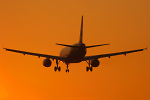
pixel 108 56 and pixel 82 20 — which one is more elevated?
pixel 82 20

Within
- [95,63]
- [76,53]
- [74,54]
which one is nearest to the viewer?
[76,53]

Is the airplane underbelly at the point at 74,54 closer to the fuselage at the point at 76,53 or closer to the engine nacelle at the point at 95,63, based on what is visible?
the fuselage at the point at 76,53

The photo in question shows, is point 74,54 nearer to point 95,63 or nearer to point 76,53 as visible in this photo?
point 76,53

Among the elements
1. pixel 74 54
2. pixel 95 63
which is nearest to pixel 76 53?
pixel 74 54

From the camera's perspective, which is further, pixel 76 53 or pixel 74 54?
pixel 74 54

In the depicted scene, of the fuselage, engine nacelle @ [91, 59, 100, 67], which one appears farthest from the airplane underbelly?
engine nacelle @ [91, 59, 100, 67]

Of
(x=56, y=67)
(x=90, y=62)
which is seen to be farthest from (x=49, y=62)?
(x=90, y=62)

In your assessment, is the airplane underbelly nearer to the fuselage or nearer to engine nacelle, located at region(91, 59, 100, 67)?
the fuselage

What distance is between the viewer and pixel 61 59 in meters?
73.6

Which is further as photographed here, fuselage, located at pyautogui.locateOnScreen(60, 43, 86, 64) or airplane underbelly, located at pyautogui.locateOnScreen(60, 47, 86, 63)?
airplane underbelly, located at pyautogui.locateOnScreen(60, 47, 86, 63)

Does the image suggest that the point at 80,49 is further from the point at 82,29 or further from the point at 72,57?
the point at 82,29

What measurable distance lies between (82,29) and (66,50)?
5730 millimetres

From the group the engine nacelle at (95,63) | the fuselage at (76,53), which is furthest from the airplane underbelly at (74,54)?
the engine nacelle at (95,63)

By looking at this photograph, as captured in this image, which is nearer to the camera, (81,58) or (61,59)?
(81,58)
